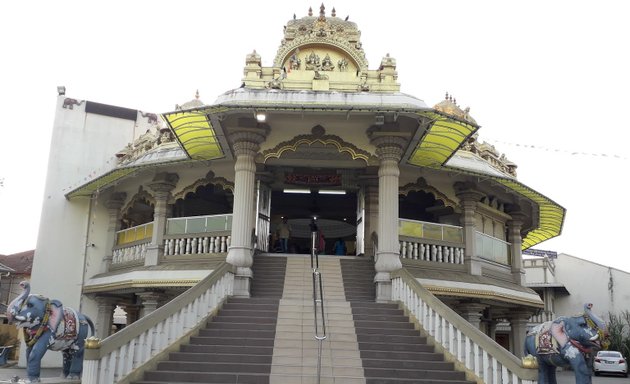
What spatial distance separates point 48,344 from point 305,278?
5.47 m

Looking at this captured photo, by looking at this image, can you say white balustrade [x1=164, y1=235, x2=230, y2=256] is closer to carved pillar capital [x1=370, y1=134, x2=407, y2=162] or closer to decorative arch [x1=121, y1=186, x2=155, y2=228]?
decorative arch [x1=121, y1=186, x2=155, y2=228]

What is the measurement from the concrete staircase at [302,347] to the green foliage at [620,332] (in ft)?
69.0

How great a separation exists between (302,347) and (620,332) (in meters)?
25.9

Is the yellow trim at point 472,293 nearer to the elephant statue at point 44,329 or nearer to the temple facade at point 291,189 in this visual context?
the temple facade at point 291,189

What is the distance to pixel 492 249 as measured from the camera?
16422mm

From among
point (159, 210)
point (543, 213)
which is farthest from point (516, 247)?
point (159, 210)

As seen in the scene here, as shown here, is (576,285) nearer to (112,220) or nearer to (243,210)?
(112,220)

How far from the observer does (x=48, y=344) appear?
31.6ft

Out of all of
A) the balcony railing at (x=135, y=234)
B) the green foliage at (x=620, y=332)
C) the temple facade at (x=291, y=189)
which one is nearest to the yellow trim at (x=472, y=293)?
the temple facade at (x=291, y=189)

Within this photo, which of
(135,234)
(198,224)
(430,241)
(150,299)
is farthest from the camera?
(135,234)

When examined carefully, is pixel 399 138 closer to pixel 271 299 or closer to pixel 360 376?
pixel 271 299

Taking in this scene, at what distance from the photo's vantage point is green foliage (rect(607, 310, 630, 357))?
2845cm

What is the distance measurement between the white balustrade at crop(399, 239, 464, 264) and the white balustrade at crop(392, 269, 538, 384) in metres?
2.81

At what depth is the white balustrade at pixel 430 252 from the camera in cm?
1415
